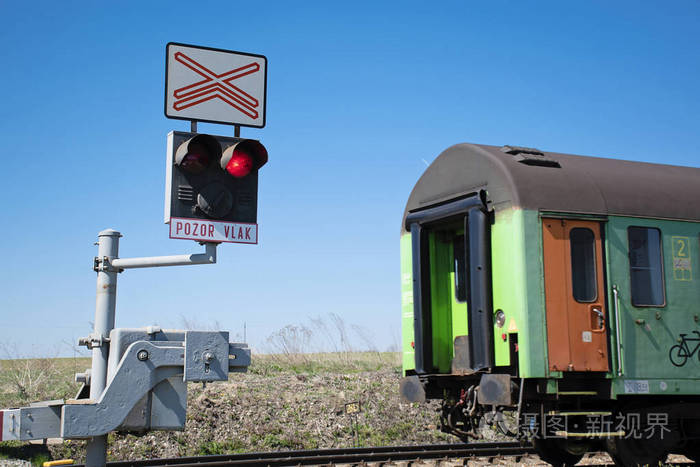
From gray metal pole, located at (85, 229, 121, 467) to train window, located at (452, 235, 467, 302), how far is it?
486 cm

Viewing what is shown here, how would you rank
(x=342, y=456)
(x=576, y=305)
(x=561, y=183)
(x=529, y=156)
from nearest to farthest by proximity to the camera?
(x=576, y=305) < (x=561, y=183) < (x=529, y=156) < (x=342, y=456)

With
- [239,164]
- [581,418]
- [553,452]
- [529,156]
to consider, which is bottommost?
[553,452]

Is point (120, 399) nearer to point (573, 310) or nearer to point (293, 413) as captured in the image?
point (573, 310)

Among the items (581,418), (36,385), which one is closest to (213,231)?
(581,418)

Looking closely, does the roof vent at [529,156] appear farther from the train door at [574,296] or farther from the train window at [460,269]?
the train window at [460,269]

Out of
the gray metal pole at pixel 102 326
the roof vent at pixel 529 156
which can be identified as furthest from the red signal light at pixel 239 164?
the roof vent at pixel 529 156

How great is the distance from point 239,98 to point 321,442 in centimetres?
743

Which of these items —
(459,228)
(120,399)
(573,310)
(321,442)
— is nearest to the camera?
(120,399)

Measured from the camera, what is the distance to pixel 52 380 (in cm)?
1538

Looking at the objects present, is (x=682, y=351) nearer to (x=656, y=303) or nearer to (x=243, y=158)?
(x=656, y=303)

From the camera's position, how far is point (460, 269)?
8688 mm

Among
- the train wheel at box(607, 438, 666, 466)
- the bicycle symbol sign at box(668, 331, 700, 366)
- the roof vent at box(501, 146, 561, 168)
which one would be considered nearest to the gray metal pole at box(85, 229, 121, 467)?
the roof vent at box(501, 146, 561, 168)

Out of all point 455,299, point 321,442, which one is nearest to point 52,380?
point 321,442

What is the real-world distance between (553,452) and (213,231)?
513 centimetres
